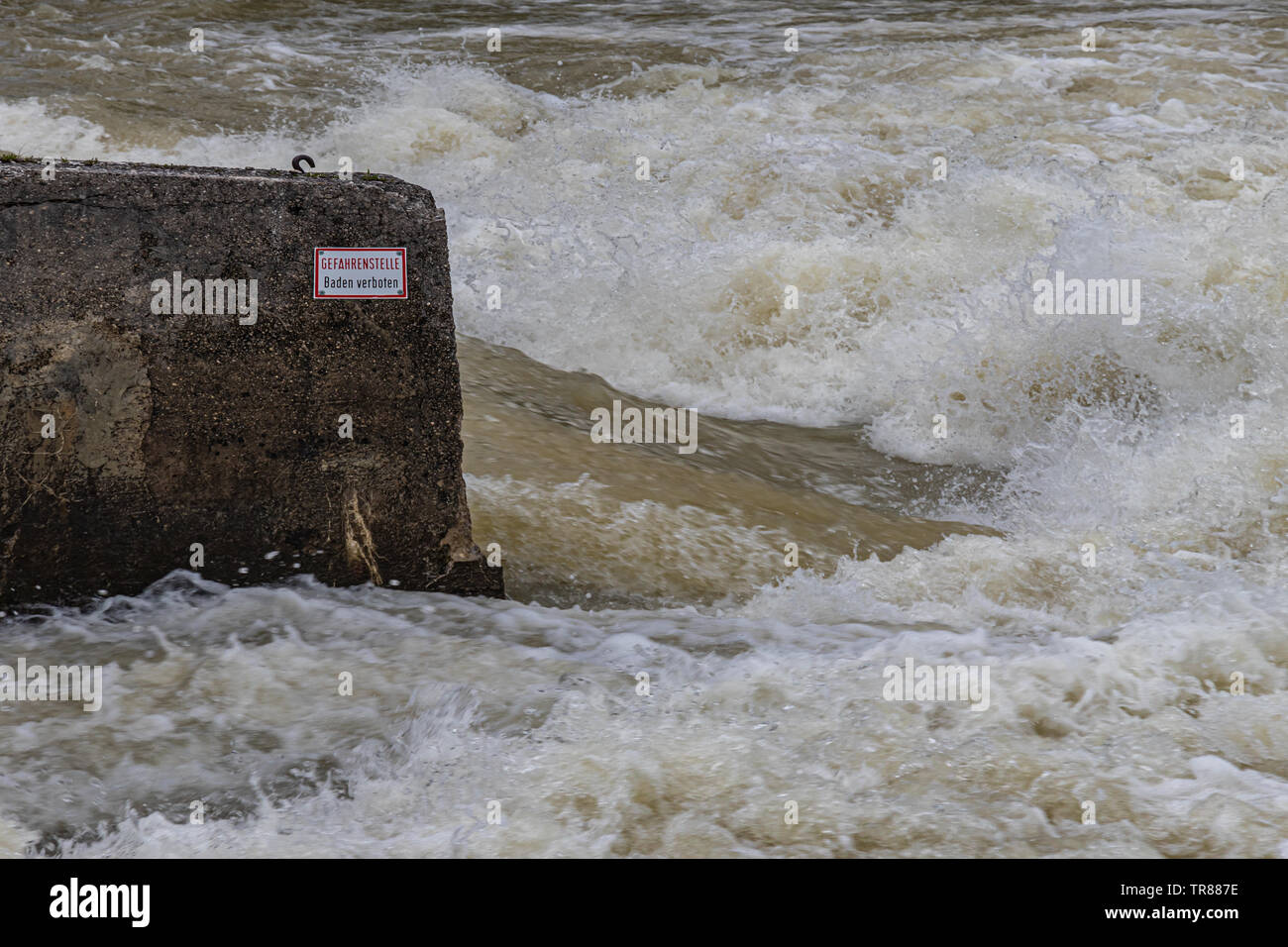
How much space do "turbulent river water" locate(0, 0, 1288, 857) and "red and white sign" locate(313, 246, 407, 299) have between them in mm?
845

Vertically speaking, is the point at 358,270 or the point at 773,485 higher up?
the point at 358,270

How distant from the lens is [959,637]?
3439 mm

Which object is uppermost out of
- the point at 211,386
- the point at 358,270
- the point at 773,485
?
the point at 358,270

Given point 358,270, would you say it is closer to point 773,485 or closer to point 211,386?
point 211,386

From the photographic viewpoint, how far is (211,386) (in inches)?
129

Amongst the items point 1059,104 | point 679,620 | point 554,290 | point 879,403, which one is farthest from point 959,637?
point 1059,104

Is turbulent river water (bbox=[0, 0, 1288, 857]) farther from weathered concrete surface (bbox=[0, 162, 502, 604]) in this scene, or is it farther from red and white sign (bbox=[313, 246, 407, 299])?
red and white sign (bbox=[313, 246, 407, 299])

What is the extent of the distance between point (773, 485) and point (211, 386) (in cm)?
236

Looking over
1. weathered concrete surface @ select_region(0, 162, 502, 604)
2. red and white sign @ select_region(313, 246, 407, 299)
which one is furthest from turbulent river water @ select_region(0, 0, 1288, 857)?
red and white sign @ select_region(313, 246, 407, 299)

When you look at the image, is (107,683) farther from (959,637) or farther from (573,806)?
(959,637)

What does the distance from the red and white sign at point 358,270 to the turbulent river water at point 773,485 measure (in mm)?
845

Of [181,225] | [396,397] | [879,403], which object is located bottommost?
[879,403]

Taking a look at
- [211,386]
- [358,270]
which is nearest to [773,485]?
[358,270]

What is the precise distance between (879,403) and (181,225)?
12.5 ft
